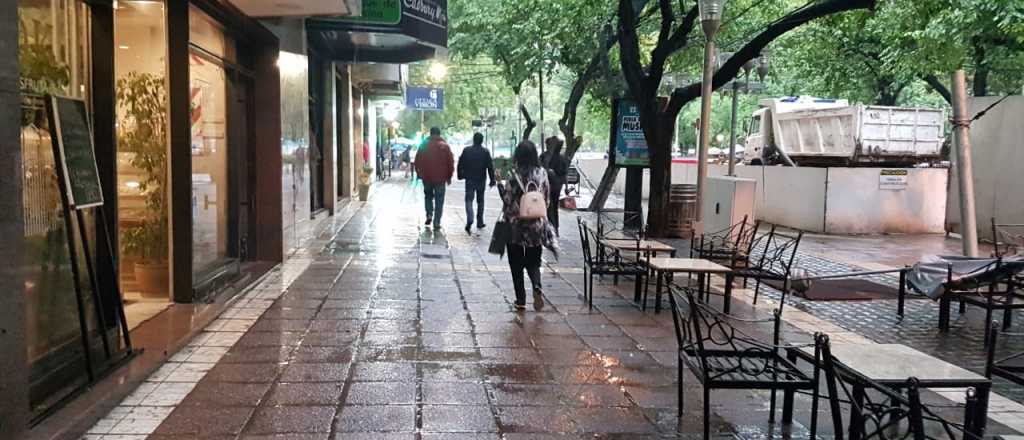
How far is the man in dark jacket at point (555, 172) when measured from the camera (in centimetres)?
1205

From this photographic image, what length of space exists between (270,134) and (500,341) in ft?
15.9

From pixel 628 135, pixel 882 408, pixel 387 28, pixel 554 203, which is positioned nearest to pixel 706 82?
pixel 554 203

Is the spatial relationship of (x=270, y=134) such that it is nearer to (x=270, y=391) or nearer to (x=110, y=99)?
(x=110, y=99)

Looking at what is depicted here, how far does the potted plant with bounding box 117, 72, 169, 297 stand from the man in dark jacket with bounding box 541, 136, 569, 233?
5.41 metres

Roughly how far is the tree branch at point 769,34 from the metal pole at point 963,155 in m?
2.74

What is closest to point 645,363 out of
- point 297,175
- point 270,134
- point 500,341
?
point 500,341

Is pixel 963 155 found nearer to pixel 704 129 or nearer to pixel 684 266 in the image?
pixel 704 129

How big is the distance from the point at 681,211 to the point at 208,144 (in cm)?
883

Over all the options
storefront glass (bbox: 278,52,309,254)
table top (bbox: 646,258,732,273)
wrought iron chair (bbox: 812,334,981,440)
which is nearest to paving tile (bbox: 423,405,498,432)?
wrought iron chair (bbox: 812,334,981,440)

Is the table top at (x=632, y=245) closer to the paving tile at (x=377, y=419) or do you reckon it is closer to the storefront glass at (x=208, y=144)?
the paving tile at (x=377, y=419)

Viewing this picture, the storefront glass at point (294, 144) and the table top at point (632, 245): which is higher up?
the storefront glass at point (294, 144)

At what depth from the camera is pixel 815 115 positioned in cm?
1788

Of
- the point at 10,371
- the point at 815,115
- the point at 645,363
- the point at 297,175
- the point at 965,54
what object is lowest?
the point at 645,363

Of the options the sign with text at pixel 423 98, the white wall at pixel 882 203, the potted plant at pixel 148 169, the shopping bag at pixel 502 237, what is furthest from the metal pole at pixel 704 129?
the sign with text at pixel 423 98
